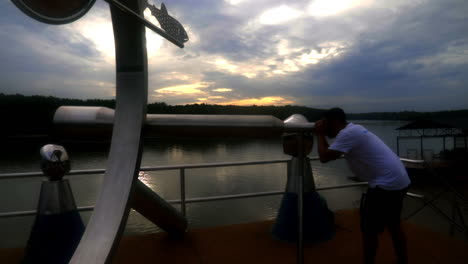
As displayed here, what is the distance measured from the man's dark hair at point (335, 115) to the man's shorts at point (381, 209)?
1.91 ft

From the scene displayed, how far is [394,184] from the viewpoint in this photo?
2.28 m

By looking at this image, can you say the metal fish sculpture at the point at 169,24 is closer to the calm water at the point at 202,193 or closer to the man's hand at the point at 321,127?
the man's hand at the point at 321,127

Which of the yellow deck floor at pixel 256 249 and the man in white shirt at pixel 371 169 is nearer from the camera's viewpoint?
the man in white shirt at pixel 371 169

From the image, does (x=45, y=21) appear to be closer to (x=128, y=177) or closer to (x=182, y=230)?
(x=128, y=177)

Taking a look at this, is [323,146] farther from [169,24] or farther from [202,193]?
[202,193]

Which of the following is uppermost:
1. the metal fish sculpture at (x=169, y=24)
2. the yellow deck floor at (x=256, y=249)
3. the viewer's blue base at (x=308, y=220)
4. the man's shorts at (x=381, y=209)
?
the metal fish sculpture at (x=169, y=24)

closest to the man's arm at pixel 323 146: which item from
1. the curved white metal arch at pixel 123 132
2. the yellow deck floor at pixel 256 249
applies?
the yellow deck floor at pixel 256 249

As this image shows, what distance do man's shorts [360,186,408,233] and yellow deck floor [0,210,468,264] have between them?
0.65 m

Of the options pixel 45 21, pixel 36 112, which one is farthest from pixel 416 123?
pixel 45 21

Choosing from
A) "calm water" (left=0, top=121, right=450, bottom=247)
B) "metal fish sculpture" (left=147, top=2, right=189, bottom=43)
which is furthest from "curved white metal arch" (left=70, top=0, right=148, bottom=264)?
"calm water" (left=0, top=121, right=450, bottom=247)

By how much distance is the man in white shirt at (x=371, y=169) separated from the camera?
2311 millimetres

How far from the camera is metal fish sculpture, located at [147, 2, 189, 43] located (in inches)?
74.8

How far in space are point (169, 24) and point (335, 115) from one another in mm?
1400

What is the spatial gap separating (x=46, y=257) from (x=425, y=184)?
3444 centimetres
